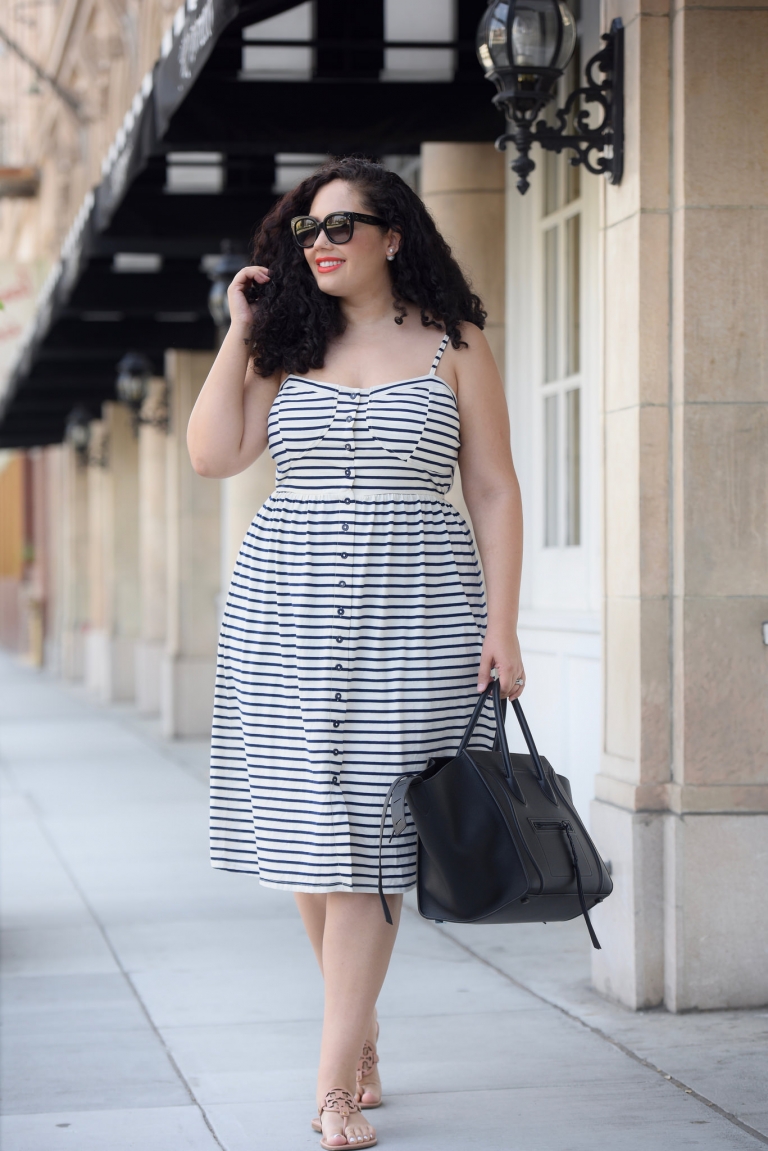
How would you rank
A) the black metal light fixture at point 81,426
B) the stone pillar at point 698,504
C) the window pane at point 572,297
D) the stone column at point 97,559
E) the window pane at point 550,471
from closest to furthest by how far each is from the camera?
the stone pillar at point 698,504, the window pane at point 572,297, the window pane at point 550,471, the black metal light fixture at point 81,426, the stone column at point 97,559

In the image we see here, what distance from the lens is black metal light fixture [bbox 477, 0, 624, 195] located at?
189 inches

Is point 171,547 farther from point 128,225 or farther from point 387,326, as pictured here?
point 387,326

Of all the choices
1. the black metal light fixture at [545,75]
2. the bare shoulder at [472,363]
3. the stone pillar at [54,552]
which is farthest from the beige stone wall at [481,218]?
the stone pillar at [54,552]

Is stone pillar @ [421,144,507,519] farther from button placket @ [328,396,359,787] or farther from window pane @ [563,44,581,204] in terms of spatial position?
button placket @ [328,396,359,787]

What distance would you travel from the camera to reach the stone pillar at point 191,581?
14.1 m

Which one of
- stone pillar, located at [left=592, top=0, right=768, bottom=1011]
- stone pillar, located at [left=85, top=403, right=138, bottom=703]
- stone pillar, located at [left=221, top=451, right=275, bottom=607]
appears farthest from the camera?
stone pillar, located at [left=85, top=403, right=138, bottom=703]

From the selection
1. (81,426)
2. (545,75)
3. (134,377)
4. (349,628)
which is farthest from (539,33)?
(81,426)

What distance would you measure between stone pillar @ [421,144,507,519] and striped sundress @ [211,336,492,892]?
369 centimetres

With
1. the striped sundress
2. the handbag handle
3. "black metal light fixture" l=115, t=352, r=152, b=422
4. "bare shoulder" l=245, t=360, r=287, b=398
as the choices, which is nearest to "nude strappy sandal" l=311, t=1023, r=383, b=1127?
the striped sundress

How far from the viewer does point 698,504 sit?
4633 mm

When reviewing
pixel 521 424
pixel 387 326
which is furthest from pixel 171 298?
pixel 387 326

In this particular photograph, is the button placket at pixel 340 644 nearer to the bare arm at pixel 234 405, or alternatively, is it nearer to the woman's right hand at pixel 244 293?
the bare arm at pixel 234 405

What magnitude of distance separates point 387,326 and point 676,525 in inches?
55.0

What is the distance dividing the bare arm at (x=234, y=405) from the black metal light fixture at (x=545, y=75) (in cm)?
159
